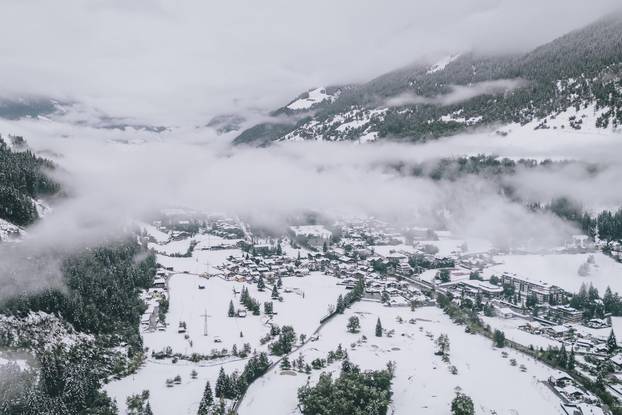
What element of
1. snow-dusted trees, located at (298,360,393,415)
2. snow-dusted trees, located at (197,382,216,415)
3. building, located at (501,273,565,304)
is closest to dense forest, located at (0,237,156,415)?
snow-dusted trees, located at (197,382,216,415)

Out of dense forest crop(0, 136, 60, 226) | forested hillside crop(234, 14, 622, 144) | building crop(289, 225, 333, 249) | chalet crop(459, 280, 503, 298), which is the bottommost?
chalet crop(459, 280, 503, 298)

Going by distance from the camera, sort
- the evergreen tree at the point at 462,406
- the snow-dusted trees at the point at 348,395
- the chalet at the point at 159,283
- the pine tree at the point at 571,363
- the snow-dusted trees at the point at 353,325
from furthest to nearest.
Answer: the chalet at the point at 159,283, the snow-dusted trees at the point at 353,325, the pine tree at the point at 571,363, the snow-dusted trees at the point at 348,395, the evergreen tree at the point at 462,406

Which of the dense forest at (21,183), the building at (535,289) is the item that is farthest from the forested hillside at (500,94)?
the dense forest at (21,183)

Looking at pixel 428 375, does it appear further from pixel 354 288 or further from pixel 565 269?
pixel 565 269

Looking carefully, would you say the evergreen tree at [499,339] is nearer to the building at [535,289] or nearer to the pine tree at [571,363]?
the pine tree at [571,363]

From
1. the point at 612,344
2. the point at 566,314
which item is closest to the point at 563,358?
the point at 612,344

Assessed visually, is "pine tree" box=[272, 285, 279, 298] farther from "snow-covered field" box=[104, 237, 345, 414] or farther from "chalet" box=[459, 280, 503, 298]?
"chalet" box=[459, 280, 503, 298]
